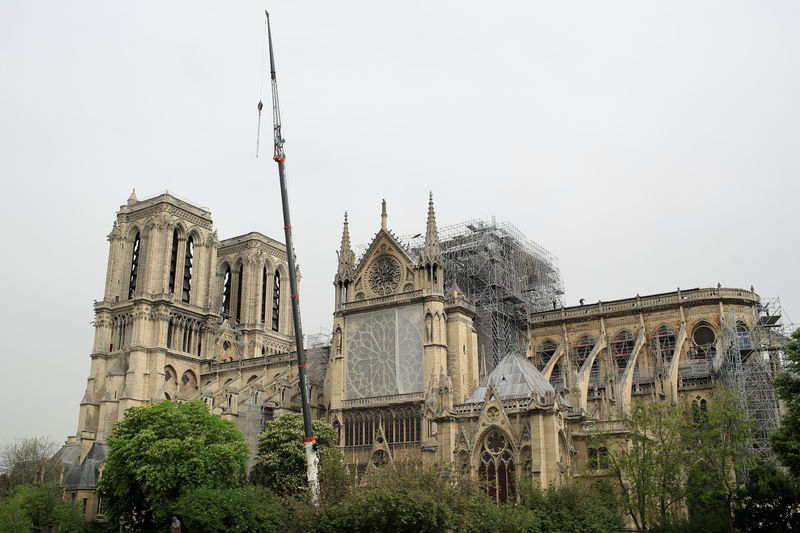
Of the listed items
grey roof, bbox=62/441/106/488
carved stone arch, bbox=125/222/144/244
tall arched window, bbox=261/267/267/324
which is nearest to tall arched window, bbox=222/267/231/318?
tall arched window, bbox=261/267/267/324

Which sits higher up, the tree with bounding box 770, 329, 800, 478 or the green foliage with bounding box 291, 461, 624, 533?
the tree with bounding box 770, 329, 800, 478

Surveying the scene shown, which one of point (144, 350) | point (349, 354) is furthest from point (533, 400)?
point (144, 350)

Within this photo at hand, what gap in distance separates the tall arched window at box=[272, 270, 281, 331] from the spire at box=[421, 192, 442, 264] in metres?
41.7

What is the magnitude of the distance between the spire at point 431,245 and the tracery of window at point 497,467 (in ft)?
58.7

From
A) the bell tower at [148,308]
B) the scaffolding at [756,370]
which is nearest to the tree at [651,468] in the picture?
the scaffolding at [756,370]

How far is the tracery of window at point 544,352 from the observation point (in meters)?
59.1

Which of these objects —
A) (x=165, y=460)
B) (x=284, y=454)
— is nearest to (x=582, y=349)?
(x=284, y=454)

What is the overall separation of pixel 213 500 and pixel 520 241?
3456cm

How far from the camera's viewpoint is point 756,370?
4684cm

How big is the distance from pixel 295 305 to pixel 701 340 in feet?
102

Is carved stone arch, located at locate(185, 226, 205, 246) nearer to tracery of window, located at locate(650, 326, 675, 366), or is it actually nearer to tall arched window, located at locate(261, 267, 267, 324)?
tall arched window, located at locate(261, 267, 267, 324)

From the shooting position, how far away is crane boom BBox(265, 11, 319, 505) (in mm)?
35125

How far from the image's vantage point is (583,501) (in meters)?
33.0

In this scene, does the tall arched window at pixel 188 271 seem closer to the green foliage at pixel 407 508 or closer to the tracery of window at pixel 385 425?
the tracery of window at pixel 385 425
